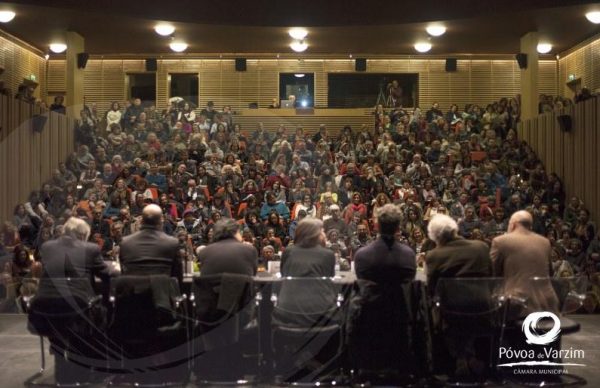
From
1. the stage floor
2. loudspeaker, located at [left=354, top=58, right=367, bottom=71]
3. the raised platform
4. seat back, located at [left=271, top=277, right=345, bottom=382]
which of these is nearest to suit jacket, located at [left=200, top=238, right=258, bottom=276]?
seat back, located at [left=271, top=277, right=345, bottom=382]

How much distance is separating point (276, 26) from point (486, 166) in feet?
14.1

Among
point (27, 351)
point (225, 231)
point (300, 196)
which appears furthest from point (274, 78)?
point (225, 231)

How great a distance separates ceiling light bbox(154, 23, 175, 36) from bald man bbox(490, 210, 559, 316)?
970 cm

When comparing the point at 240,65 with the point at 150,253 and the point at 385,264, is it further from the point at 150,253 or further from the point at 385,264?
the point at 385,264

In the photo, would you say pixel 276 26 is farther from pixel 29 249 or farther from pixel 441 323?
pixel 441 323

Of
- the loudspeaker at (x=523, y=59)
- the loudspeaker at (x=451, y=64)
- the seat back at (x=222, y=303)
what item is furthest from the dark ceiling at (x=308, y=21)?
the seat back at (x=222, y=303)

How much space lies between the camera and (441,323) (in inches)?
216

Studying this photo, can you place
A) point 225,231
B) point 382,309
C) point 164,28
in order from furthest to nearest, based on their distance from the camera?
1. point 164,28
2. point 225,231
3. point 382,309

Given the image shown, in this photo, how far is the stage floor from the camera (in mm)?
5891

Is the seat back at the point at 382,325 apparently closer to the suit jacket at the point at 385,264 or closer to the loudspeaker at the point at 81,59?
the suit jacket at the point at 385,264

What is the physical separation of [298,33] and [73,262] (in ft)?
32.5

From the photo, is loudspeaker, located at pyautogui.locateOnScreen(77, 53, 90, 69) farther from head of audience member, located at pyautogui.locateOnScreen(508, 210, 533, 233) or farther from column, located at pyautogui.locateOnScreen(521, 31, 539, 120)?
head of audience member, located at pyautogui.locateOnScreen(508, 210, 533, 233)

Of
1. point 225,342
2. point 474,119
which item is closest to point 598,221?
point 474,119

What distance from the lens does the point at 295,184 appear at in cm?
1241
